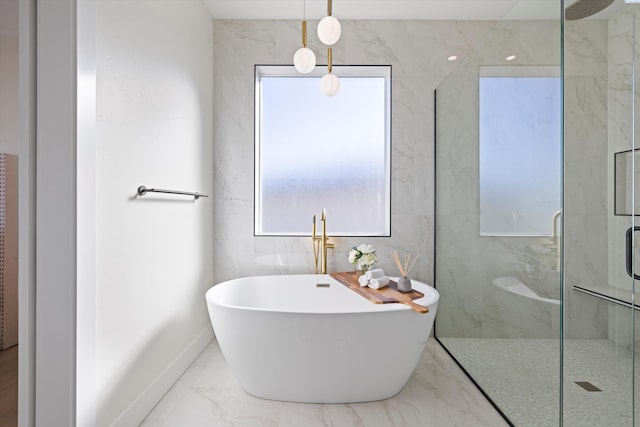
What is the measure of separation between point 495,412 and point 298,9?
3068 millimetres

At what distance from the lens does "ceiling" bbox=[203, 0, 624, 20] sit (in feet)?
9.07

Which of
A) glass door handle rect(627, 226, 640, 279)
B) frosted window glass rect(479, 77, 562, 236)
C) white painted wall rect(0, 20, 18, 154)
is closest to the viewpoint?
glass door handle rect(627, 226, 640, 279)

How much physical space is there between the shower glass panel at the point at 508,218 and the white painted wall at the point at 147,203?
189 cm

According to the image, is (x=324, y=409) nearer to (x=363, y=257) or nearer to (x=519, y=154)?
(x=363, y=257)

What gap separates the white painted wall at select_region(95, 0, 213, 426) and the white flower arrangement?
1.19 metres

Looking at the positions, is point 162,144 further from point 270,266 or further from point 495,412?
point 495,412

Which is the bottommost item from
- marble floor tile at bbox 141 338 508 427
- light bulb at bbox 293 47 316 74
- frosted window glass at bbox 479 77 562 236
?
marble floor tile at bbox 141 338 508 427

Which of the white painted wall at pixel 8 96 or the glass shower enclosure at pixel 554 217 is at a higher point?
the white painted wall at pixel 8 96

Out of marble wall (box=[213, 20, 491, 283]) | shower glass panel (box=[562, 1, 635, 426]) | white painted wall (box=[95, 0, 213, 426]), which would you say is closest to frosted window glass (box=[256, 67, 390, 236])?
marble wall (box=[213, 20, 491, 283])

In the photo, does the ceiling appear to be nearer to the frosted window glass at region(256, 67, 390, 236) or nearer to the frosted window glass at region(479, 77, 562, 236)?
the frosted window glass at region(256, 67, 390, 236)

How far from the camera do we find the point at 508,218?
191cm

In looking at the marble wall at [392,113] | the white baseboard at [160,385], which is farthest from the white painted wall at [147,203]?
the marble wall at [392,113]

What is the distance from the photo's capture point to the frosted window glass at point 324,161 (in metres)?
3.16

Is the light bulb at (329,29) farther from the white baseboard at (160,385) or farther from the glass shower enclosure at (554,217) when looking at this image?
the white baseboard at (160,385)
